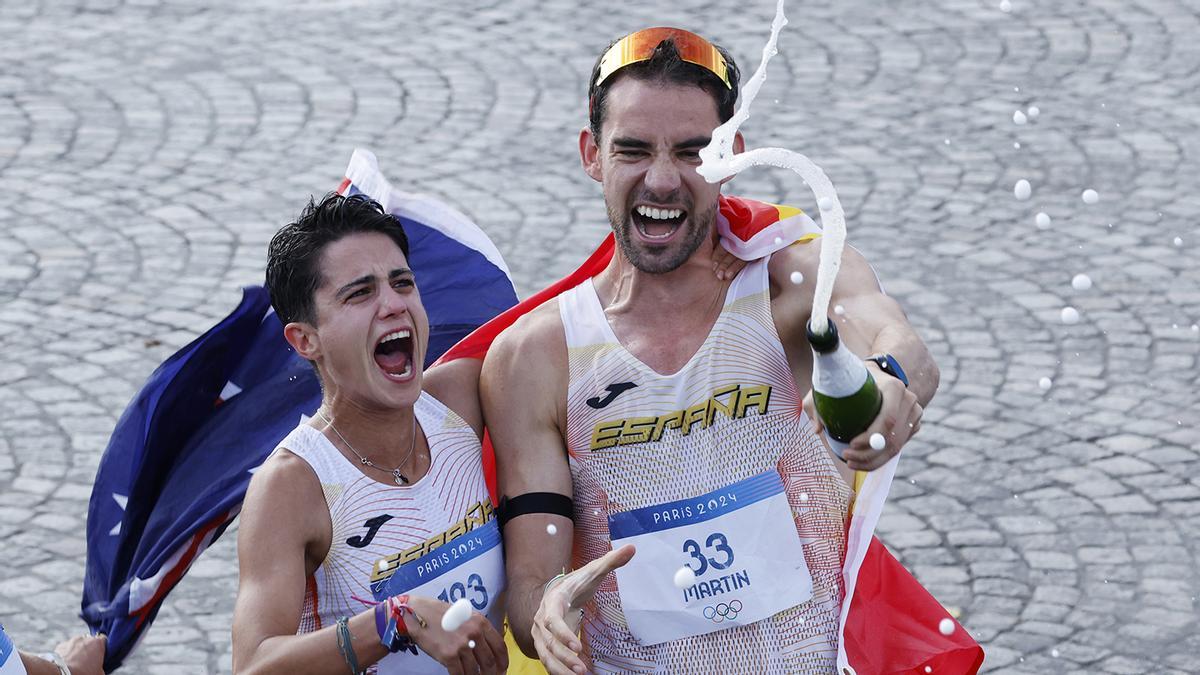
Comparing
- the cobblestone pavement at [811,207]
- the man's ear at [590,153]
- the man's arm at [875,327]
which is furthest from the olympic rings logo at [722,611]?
the cobblestone pavement at [811,207]

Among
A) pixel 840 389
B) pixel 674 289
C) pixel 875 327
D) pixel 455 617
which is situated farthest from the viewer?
pixel 674 289

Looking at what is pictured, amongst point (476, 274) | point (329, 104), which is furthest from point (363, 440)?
point (329, 104)

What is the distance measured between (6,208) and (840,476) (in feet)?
22.5

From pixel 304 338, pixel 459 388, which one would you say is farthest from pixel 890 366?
pixel 304 338

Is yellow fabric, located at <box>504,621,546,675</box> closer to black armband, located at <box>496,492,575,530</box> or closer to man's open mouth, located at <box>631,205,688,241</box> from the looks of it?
black armband, located at <box>496,492,575,530</box>

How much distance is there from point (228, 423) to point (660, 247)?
1.46 meters

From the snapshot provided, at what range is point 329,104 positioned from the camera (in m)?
10.9

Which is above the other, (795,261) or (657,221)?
(657,221)

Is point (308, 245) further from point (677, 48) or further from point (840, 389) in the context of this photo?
point (840, 389)

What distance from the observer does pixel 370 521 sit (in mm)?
3848

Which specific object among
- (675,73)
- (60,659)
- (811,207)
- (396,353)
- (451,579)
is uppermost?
(675,73)

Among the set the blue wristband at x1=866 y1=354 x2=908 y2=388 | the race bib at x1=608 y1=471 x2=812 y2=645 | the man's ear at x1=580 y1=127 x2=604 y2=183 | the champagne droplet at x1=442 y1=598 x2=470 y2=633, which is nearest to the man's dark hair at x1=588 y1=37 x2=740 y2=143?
the man's ear at x1=580 y1=127 x2=604 y2=183

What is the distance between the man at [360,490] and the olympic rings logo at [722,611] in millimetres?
506

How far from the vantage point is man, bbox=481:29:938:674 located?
398 centimetres
